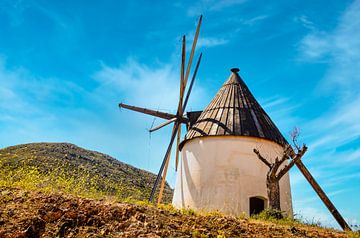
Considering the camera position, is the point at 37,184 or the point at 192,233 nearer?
the point at 192,233

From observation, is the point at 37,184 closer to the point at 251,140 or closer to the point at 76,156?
the point at 251,140

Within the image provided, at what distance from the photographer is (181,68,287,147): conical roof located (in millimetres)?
14758

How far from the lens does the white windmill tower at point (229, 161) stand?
1380 cm

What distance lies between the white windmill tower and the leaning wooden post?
144cm

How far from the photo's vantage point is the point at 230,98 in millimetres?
16359

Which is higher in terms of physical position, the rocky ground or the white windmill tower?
the white windmill tower

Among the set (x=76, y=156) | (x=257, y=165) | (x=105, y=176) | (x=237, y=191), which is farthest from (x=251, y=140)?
(x=76, y=156)

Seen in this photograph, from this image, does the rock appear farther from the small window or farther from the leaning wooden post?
the small window

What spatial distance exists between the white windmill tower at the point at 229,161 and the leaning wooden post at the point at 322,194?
4.74ft

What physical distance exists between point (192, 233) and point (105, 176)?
2110 cm

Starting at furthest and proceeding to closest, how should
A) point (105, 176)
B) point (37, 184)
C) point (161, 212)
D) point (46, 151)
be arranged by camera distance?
point (46, 151), point (105, 176), point (37, 184), point (161, 212)

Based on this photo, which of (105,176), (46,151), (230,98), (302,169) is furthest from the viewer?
(46,151)

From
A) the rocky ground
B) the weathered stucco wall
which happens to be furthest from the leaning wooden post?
the rocky ground

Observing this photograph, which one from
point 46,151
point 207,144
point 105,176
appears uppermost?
point 46,151
